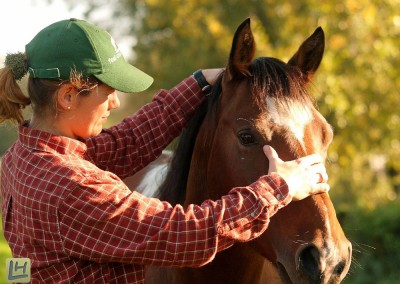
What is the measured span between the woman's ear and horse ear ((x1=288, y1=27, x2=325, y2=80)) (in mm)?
1184

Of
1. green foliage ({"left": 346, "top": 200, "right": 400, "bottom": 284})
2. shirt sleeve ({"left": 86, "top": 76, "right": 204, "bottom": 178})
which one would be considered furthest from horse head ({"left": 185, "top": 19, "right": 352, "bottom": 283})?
green foliage ({"left": 346, "top": 200, "right": 400, "bottom": 284})

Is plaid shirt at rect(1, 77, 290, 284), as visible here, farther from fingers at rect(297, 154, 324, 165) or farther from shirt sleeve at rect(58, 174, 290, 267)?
fingers at rect(297, 154, 324, 165)

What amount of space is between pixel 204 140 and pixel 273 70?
497mm

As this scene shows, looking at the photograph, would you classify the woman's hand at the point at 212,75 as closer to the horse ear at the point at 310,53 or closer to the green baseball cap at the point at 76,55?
the horse ear at the point at 310,53

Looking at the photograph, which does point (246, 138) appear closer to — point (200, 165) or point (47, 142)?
point (200, 165)

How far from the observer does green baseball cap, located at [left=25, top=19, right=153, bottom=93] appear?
2760mm

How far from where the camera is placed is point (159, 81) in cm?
1938

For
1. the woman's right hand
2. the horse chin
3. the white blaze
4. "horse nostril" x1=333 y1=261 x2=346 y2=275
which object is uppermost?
the white blaze

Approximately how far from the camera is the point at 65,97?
282cm

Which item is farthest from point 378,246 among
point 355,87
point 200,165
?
point 200,165

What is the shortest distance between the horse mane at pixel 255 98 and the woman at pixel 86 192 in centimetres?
31

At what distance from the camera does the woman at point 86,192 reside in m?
2.62

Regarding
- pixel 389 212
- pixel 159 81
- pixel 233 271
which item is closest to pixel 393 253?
pixel 389 212

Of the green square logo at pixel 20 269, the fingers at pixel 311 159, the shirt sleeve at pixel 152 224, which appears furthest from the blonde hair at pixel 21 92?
the fingers at pixel 311 159
